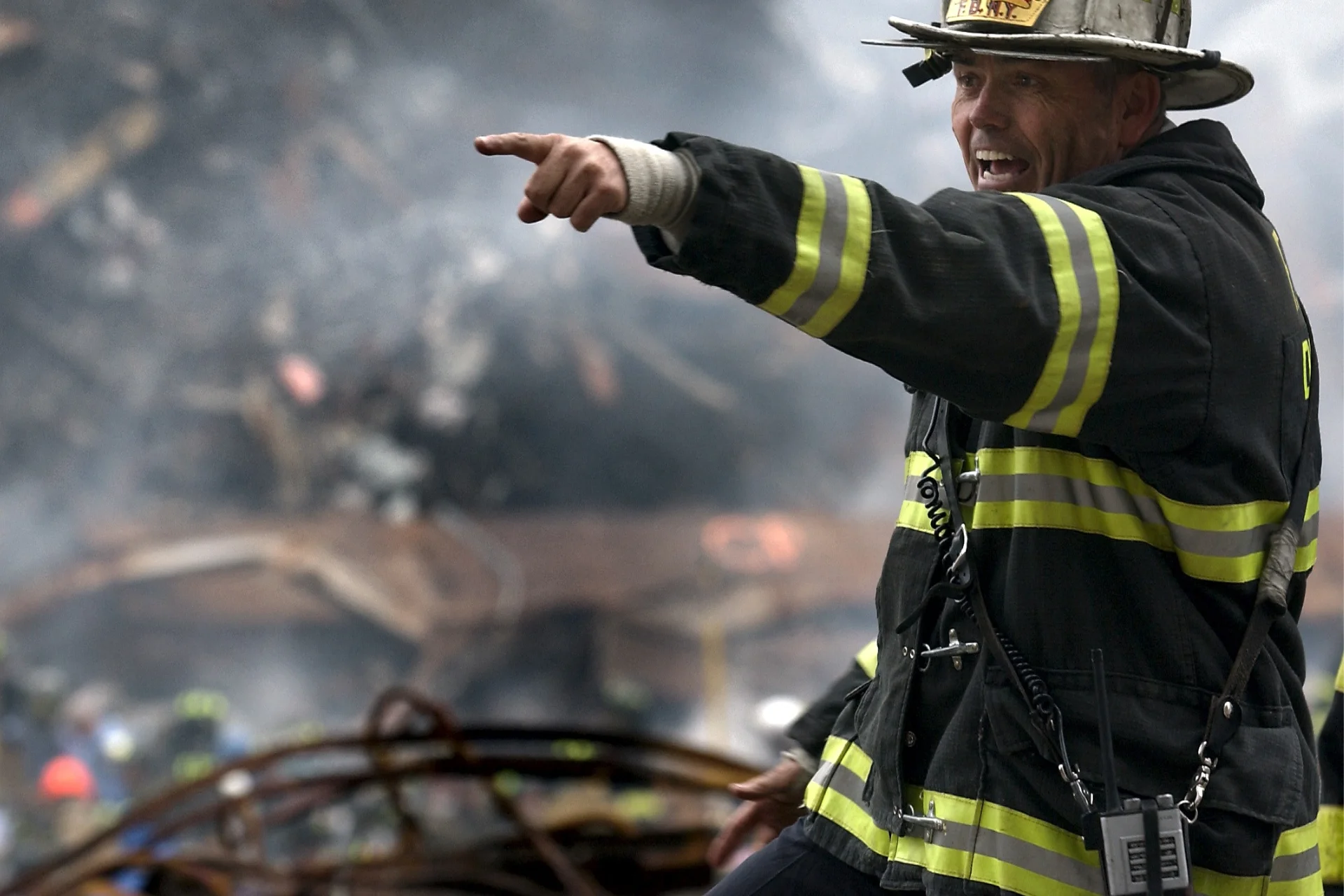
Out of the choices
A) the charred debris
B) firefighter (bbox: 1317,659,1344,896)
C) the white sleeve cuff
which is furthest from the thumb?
the charred debris

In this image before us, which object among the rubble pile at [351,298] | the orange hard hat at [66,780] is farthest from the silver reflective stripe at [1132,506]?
the orange hard hat at [66,780]

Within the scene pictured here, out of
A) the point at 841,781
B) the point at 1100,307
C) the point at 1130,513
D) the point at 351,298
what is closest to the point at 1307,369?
the point at 1130,513

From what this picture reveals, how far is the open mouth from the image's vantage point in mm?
1626

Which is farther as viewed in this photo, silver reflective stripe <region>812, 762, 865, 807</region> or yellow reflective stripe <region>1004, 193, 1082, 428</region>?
silver reflective stripe <region>812, 762, 865, 807</region>

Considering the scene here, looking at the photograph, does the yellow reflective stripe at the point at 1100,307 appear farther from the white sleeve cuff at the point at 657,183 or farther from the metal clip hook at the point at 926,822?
the metal clip hook at the point at 926,822

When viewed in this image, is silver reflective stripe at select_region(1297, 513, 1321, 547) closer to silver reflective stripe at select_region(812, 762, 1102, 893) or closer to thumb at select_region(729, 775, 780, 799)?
silver reflective stripe at select_region(812, 762, 1102, 893)

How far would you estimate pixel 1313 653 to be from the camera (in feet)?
22.5

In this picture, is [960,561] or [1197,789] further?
[960,561]

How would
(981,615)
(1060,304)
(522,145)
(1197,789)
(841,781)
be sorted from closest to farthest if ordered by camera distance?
1. (522,145)
2. (1060,304)
3. (1197,789)
4. (981,615)
5. (841,781)

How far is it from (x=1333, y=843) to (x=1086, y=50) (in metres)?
1.19

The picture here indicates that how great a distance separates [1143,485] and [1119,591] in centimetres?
12

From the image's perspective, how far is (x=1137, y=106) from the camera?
63.5 inches

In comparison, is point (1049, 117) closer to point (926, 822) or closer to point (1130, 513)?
point (1130, 513)

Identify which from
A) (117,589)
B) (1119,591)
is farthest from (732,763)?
(117,589)
